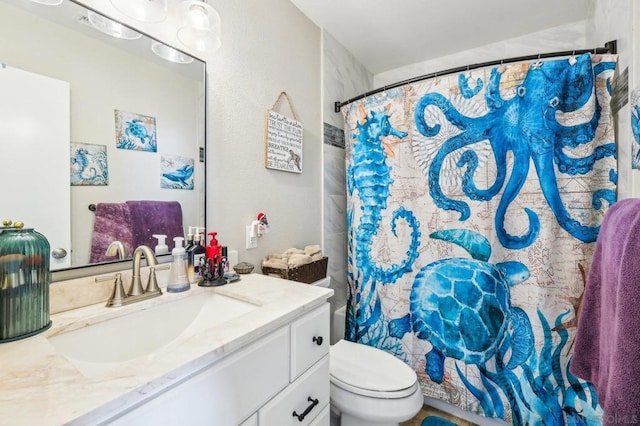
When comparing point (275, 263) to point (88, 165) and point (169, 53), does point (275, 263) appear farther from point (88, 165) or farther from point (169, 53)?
point (169, 53)

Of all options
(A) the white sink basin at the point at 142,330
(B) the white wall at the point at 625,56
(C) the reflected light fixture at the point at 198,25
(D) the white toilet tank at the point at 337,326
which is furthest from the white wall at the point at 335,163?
(B) the white wall at the point at 625,56

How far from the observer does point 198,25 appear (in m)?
1.04

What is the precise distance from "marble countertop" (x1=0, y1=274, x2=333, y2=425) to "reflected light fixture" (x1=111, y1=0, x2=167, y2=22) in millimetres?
984

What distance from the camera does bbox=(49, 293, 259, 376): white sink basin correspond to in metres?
0.70

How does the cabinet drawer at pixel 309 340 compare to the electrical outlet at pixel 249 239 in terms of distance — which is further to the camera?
the electrical outlet at pixel 249 239

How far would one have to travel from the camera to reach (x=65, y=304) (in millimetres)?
785

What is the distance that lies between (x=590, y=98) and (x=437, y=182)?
28.0 inches

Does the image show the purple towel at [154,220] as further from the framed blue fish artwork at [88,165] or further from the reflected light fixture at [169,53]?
the reflected light fixture at [169,53]

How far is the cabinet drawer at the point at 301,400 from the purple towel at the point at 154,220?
2.26ft

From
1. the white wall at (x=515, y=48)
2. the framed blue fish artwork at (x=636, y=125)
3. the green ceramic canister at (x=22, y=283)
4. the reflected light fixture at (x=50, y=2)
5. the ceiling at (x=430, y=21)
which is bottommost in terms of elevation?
the green ceramic canister at (x=22, y=283)

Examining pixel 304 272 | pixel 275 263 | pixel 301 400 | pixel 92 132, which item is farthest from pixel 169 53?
pixel 301 400

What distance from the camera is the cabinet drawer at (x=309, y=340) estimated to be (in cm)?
83

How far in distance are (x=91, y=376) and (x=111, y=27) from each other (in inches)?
41.6

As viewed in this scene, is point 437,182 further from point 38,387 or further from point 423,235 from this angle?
point 38,387
